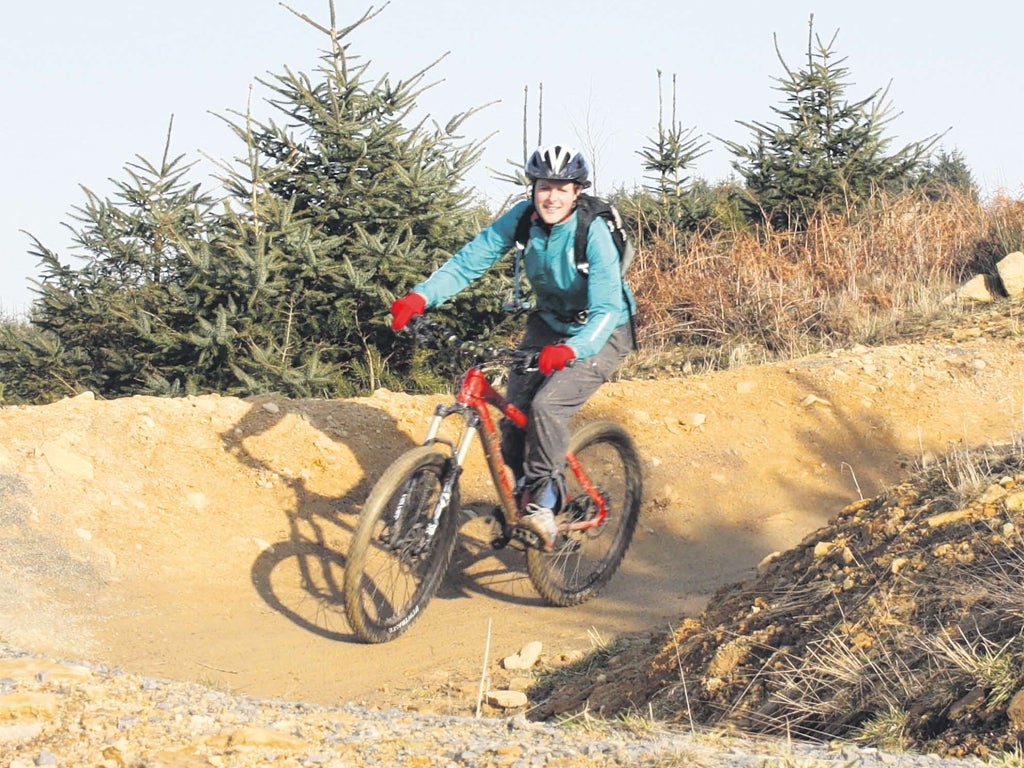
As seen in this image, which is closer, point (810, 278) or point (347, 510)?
point (347, 510)

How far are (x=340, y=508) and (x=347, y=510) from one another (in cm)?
5

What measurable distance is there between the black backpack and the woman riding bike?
3 cm

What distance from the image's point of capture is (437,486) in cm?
575

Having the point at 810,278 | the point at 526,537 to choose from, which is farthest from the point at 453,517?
the point at 810,278

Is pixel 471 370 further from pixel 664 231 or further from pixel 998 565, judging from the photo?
pixel 664 231

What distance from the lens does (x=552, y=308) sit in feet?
20.5

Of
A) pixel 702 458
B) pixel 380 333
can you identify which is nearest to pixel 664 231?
pixel 380 333

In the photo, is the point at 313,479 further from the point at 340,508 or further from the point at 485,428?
the point at 485,428

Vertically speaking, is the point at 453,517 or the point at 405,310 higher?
the point at 405,310

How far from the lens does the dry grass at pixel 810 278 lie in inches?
477

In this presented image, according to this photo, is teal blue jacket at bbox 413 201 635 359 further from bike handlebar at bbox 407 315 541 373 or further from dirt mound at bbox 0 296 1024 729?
dirt mound at bbox 0 296 1024 729

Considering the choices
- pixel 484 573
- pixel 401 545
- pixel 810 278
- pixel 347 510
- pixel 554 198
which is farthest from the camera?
pixel 810 278

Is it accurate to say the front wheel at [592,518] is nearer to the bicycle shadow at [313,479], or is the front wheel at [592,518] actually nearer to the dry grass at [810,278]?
the bicycle shadow at [313,479]

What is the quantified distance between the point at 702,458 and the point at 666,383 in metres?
0.99
